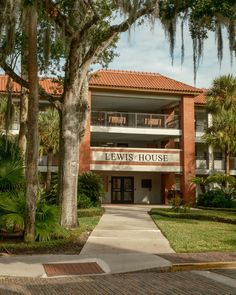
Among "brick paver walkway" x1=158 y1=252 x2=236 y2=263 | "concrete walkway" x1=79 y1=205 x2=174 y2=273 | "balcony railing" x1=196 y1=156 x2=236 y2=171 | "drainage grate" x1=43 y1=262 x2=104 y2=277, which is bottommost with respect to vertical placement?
"drainage grate" x1=43 y1=262 x2=104 y2=277

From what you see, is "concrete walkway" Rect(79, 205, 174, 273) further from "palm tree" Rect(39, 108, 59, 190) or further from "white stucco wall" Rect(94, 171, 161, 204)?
"white stucco wall" Rect(94, 171, 161, 204)

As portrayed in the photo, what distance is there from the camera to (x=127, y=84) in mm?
36188

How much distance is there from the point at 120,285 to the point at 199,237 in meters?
6.46

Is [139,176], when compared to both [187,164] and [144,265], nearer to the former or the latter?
[187,164]

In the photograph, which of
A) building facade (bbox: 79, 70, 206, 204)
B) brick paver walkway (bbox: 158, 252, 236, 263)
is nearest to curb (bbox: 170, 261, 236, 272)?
brick paver walkway (bbox: 158, 252, 236, 263)

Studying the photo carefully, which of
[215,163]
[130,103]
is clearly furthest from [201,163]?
[130,103]

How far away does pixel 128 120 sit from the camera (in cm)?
3581

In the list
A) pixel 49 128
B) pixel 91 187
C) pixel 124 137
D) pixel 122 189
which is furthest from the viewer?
pixel 122 189

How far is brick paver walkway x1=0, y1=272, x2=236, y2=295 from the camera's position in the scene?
7625 millimetres

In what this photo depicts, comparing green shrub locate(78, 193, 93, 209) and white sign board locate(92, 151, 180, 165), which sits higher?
white sign board locate(92, 151, 180, 165)

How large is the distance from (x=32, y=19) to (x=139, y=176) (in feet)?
90.8

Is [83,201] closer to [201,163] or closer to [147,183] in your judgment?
[147,183]

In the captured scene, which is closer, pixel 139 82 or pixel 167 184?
pixel 139 82

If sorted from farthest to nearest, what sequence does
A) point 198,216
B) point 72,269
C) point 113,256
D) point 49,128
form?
1. point 49,128
2. point 198,216
3. point 113,256
4. point 72,269
